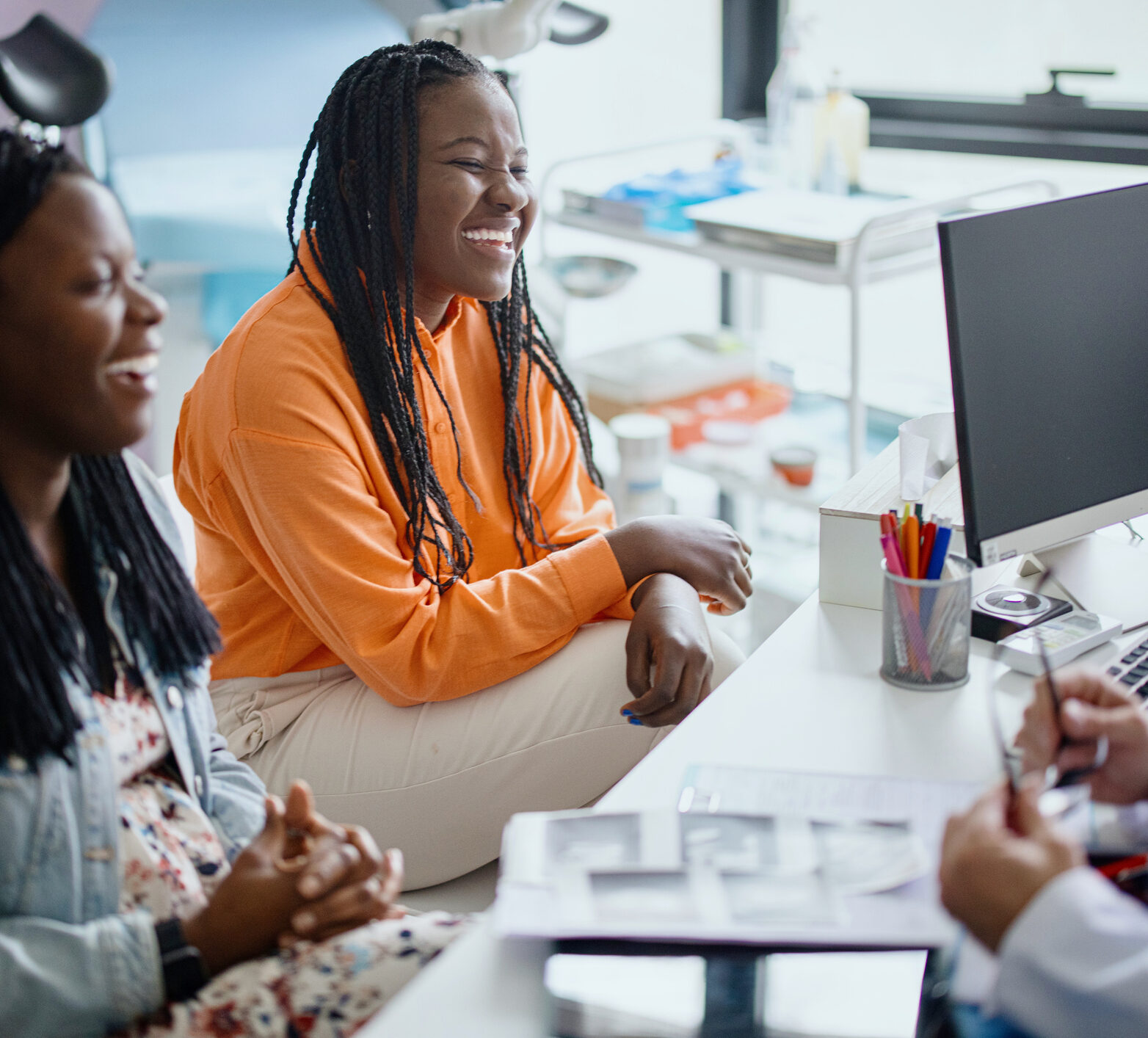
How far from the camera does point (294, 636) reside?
50.3 inches

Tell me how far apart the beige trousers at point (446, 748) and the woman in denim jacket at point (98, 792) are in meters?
0.33

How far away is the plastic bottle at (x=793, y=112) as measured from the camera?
89.7 inches

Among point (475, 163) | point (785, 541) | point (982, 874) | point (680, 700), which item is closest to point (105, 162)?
point (475, 163)

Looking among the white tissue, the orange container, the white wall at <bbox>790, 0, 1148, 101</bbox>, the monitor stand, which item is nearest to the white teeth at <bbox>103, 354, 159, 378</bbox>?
the white tissue

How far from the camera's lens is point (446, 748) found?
122cm

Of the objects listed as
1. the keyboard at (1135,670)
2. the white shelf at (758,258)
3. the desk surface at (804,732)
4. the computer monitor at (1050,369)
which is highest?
the computer monitor at (1050,369)

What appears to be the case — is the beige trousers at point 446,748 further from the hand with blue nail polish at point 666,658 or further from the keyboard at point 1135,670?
the keyboard at point 1135,670

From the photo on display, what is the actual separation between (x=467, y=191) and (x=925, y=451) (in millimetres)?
554

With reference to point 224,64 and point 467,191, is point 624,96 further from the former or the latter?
point 467,191

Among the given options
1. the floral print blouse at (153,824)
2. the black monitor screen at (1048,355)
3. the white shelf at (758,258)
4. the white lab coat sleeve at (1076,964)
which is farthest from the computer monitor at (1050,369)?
the white shelf at (758,258)

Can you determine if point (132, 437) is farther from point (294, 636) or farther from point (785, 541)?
point (785, 541)

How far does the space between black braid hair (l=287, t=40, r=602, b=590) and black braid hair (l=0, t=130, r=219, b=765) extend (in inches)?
15.4

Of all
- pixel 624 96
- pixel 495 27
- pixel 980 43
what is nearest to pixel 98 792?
pixel 495 27

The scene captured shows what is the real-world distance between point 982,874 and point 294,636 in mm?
820
